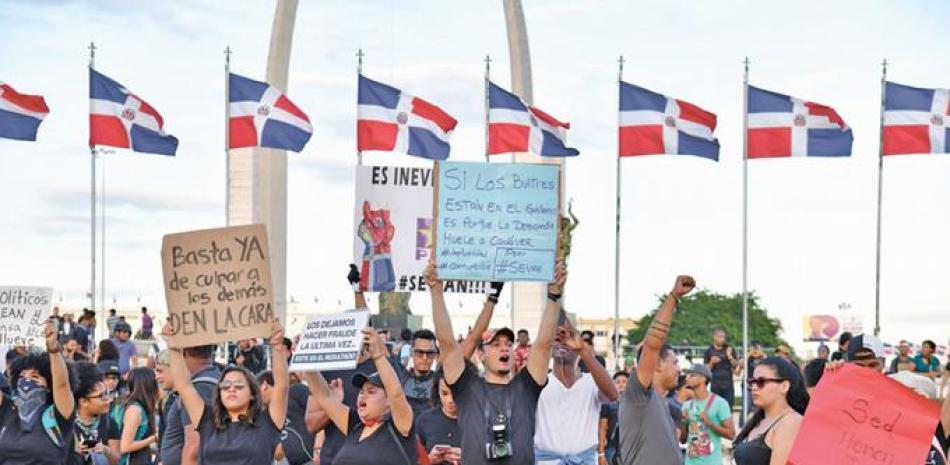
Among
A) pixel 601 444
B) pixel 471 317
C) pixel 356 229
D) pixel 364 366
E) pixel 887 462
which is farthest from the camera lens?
pixel 471 317

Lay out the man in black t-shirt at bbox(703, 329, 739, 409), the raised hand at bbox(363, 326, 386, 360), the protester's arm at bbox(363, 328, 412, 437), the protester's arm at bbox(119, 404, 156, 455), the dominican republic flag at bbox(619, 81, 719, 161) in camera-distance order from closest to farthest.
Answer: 1. the protester's arm at bbox(363, 328, 412, 437)
2. the raised hand at bbox(363, 326, 386, 360)
3. the protester's arm at bbox(119, 404, 156, 455)
4. the man in black t-shirt at bbox(703, 329, 739, 409)
5. the dominican republic flag at bbox(619, 81, 719, 161)

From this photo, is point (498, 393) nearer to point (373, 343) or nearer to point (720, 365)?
point (373, 343)

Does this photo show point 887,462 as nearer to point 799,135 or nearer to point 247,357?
point 247,357

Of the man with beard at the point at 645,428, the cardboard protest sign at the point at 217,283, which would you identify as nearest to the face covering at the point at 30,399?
the cardboard protest sign at the point at 217,283

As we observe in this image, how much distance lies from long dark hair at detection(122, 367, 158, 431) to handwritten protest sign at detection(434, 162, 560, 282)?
2603mm

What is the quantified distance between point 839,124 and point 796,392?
20.4m

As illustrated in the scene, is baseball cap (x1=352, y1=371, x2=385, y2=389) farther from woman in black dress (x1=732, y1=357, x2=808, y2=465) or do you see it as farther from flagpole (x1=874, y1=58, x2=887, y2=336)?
flagpole (x1=874, y1=58, x2=887, y2=336)

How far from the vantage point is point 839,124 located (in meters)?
27.9

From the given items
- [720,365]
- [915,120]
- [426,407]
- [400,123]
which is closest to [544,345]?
[426,407]

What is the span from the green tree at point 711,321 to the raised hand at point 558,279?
275 ft

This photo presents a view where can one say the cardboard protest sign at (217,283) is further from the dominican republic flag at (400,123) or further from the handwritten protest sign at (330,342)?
the dominican republic flag at (400,123)

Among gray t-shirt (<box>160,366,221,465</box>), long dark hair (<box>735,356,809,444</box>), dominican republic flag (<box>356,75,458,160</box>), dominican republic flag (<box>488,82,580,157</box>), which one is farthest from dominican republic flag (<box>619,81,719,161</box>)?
long dark hair (<box>735,356,809,444</box>)

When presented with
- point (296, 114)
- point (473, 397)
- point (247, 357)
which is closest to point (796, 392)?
point (473, 397)

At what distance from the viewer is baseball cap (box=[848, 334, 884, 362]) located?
10.0 m
